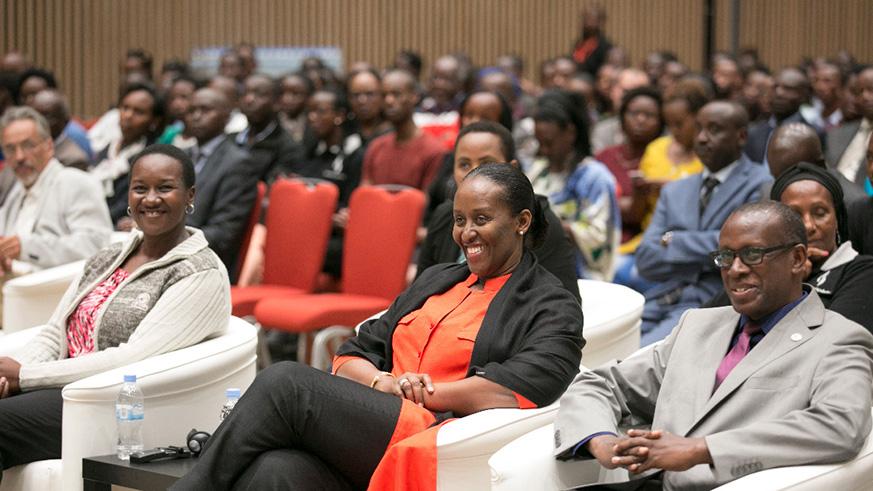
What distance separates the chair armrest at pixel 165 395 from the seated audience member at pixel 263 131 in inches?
145

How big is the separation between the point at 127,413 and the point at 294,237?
2.69 m

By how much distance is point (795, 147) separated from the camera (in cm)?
488

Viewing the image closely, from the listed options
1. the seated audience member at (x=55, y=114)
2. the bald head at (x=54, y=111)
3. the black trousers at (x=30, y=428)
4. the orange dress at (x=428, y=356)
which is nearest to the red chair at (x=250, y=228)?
the seated audience member at (x=55, y=114)

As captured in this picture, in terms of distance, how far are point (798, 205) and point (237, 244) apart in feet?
9.91

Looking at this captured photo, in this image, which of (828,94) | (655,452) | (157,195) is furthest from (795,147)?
(828,94)

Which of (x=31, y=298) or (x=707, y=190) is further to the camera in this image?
(x=707, y=190)

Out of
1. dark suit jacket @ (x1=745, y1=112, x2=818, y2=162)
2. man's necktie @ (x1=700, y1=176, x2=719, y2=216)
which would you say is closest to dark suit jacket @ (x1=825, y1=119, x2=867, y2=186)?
dark suit jacket @ (x1=745, y1=112, x2=818, y2=162)

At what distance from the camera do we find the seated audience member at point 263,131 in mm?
7836

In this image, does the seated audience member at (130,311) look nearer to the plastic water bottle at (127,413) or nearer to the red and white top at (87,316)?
the red and white top at (87,316)

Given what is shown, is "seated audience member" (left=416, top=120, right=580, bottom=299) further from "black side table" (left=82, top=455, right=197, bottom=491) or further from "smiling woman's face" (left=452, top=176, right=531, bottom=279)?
"black side table" (left=82, top=455, right=197, bottom=491)

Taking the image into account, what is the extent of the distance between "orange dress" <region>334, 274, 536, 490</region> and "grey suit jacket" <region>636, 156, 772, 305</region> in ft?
5.42

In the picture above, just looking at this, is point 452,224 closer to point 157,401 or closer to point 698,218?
point 157,401

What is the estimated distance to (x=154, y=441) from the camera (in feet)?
12.7

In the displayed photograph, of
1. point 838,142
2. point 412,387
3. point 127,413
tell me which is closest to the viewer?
point 412,387
